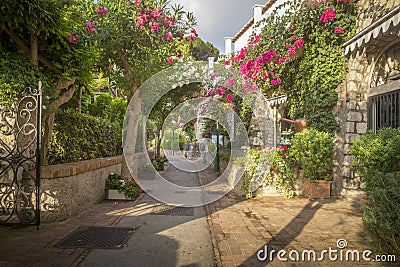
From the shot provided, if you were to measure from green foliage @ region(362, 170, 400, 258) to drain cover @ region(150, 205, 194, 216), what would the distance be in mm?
2948

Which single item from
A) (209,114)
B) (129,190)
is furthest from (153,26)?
(209,114)

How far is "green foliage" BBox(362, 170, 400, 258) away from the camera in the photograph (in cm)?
272

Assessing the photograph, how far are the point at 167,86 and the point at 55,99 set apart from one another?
4.40m

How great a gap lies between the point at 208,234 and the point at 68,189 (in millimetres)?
2398

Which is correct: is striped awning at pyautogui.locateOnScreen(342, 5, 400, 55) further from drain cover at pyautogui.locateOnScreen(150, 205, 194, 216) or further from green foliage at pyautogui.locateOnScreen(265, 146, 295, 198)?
drain cover at pyautogui.locateOnScreen(150, 205, 194, 216)

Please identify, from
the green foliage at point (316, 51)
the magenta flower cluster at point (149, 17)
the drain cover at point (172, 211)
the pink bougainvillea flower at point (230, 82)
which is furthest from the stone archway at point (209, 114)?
the green foliage at point (316, 51)

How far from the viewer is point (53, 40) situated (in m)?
4.45

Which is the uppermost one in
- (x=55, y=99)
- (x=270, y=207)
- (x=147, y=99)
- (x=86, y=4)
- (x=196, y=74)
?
(x=86, y=4)

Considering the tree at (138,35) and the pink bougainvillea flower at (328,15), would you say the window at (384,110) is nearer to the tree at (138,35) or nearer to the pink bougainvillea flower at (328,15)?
the pink bougainvillea flower at (328,15)

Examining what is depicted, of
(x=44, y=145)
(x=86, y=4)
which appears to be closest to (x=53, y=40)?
A: (x=44, y=145)

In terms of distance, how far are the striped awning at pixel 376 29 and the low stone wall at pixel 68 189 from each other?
5.56 metres

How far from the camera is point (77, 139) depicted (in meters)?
6.04

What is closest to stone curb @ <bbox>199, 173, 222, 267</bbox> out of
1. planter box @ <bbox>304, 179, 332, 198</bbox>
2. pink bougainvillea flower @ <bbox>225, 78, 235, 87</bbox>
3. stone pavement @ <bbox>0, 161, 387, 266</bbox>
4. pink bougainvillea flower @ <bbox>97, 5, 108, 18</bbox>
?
stone pavement @ <bbox>0, 161, 387, 266</bbox>

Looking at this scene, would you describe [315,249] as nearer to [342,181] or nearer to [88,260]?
[88,260]
